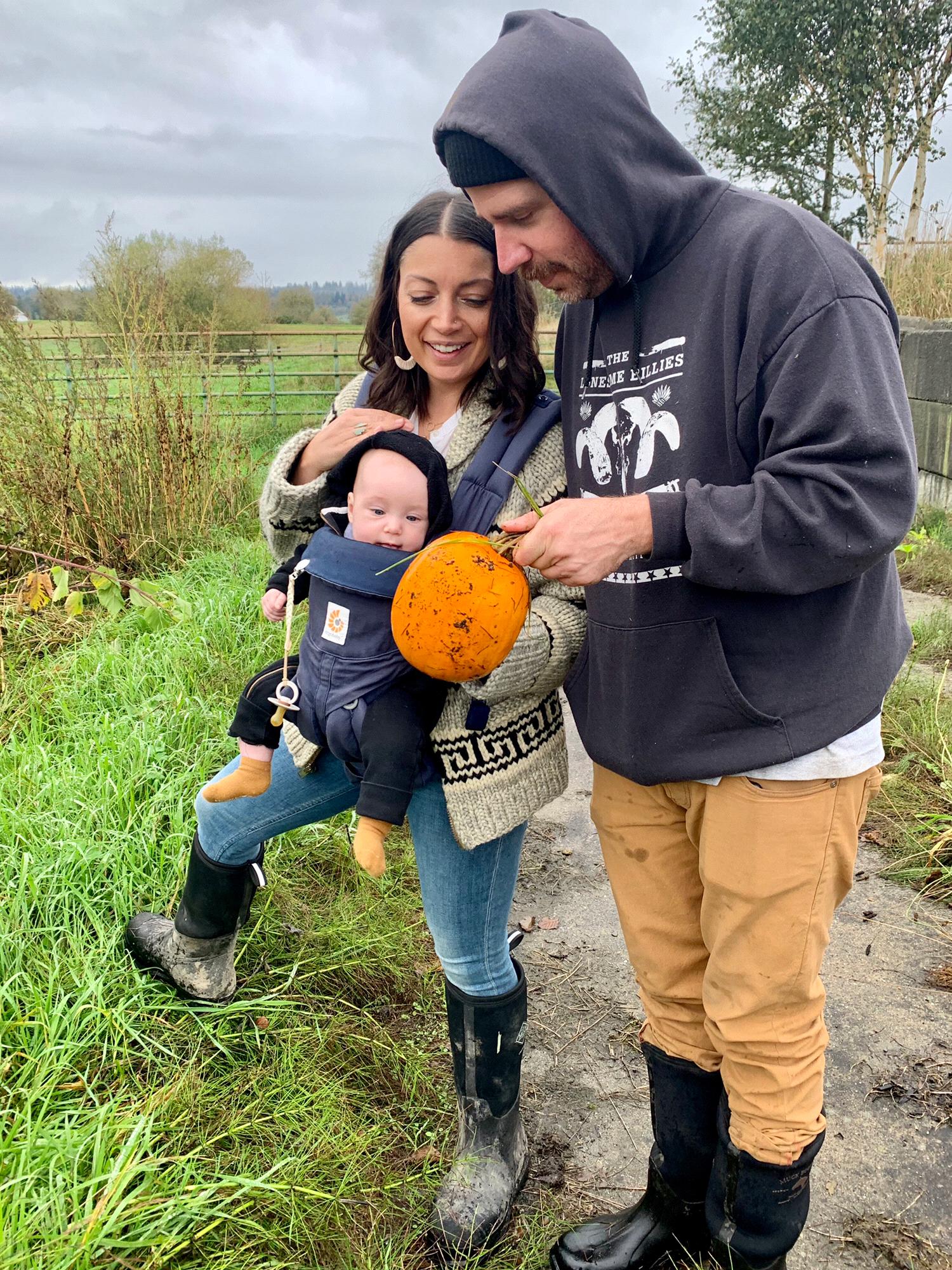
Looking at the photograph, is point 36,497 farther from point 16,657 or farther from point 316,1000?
point 316,1000

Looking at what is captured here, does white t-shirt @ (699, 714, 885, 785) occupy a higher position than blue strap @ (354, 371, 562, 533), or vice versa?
blue strap @ (354, 371, 562, 533)

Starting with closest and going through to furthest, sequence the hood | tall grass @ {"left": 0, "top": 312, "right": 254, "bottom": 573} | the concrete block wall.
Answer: the hood
tall grass @ {"left": 0, "top": 312, "right": 254, "bottom": 573}
the concrete block wall

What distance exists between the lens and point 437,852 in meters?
1.88

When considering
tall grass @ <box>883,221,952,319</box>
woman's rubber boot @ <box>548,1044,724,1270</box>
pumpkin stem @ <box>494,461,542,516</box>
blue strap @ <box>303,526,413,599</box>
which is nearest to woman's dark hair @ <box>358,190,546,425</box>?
pumpkin stem @ <box>494,461,542,516</box>

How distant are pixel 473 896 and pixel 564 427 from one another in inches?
37.4

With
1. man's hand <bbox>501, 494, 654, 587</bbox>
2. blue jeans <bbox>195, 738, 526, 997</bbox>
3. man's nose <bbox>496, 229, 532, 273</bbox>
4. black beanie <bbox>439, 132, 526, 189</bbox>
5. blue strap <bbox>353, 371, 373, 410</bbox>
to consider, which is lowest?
blue jeans <bbox>195, 738, 526, 997</bbox>

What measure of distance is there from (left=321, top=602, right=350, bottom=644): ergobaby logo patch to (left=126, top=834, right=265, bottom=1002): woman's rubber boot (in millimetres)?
655

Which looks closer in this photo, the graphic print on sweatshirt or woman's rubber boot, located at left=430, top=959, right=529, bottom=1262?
the graphic print on sweatshirt

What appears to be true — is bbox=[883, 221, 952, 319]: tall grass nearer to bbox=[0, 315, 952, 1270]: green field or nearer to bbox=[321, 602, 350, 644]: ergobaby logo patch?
bbox=[0, 315, 952, 1270]: green field

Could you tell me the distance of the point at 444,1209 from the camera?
2.02 m

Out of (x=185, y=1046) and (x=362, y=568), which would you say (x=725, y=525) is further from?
(x=185, y=1046)

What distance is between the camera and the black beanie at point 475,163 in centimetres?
154

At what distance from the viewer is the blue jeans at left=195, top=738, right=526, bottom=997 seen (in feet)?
6.16

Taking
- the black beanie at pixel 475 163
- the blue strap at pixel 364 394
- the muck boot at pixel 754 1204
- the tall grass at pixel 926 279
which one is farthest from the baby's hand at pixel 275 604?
the tall grass at pixel 926 279
